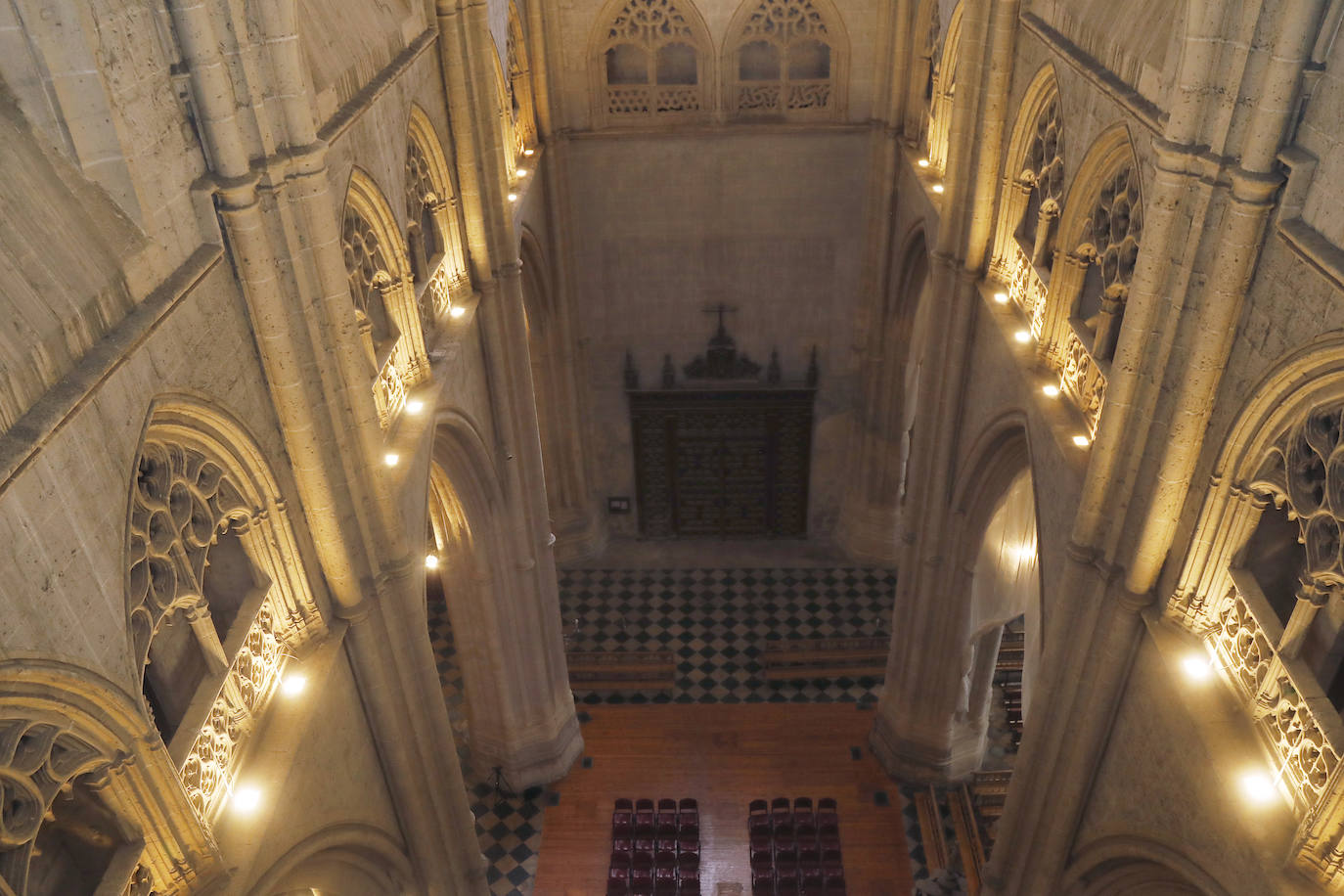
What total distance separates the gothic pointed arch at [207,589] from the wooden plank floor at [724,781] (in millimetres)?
6486

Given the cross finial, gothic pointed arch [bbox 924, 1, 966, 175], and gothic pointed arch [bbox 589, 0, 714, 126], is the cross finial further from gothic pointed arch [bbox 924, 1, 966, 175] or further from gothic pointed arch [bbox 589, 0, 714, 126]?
gothic pointed arch [bbox 924, 1, 966, 175]

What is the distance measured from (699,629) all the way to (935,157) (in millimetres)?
7083

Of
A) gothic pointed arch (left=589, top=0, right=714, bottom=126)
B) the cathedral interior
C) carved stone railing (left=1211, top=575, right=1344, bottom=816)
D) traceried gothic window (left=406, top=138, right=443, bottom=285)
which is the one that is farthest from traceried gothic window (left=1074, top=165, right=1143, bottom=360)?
gothic pointed arch (left=589, top=0, right=714, bottom=126)

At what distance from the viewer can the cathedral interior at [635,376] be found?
4.77 metres

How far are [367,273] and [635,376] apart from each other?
8.76 metres

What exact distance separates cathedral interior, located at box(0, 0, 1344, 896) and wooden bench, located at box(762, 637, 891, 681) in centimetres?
Result: 7

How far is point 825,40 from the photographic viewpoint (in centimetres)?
1428

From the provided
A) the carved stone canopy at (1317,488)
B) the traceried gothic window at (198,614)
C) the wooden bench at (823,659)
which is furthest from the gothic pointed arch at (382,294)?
the wooden bench at (823,659)

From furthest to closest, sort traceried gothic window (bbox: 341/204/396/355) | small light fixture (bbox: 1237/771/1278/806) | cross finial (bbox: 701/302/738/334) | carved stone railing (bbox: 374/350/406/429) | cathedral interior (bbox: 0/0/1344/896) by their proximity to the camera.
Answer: cross finial (bbox: 701/302/738/334), carved stone railing (bbox: 374/350/406/429), traceried gothic window (bbox: 341/204/396/355), small light fixture (bbox: 1237/771/1278/806), cathedral interior (bbox: 0/0/1344/896)

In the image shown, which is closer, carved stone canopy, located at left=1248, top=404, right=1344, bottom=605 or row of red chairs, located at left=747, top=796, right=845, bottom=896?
carved stone canopy, located at left=1248, top=404, right=1344, bottom=605

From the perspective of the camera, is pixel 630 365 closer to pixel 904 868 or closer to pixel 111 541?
pixel 904 868

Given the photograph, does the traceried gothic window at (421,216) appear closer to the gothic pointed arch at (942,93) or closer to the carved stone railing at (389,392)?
the carved stone railing at (389,392)

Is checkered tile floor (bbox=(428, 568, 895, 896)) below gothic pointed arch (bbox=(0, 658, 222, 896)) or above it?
above

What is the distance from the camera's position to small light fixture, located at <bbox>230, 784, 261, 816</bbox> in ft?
18.7
